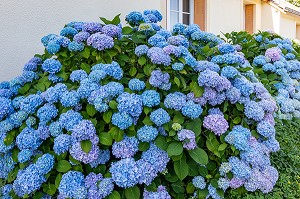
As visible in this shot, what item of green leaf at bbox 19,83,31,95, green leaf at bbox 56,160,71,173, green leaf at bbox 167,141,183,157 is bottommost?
green leaf at bbox 56,160,71,173

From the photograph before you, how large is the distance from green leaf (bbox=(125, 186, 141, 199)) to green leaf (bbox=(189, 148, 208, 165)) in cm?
43

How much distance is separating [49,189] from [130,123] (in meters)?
0.70

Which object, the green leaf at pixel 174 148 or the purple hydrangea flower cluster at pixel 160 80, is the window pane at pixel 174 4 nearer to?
the purple hydrangea flower cluster at pixel 160 80

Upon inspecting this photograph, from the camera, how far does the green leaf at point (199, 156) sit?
6.99 feet

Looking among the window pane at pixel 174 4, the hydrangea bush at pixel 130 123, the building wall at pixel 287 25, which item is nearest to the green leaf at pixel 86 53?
the hydrangea bush at pixel 130 123

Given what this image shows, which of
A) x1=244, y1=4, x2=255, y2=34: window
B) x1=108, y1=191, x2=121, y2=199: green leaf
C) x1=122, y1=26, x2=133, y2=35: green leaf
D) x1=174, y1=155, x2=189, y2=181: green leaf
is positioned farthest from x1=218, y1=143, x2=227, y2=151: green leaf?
x1=244, y1=4, x2=255, y2=34: window

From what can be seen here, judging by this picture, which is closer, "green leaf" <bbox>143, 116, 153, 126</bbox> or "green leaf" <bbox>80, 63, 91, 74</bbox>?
"green leaf" <bbox>143, 116, 153, 126</bbox>

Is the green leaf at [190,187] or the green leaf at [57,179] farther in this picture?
the green leaf at [190,187]

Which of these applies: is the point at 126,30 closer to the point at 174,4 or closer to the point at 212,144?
the point at 212,144

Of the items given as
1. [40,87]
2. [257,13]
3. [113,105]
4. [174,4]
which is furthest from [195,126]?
[257,13]

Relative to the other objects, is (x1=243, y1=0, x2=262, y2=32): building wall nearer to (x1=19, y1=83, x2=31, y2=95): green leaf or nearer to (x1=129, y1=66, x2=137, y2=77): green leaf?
(x1=129, y1=66, x2=137, y2=77): green leaf

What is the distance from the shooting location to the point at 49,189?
213cm

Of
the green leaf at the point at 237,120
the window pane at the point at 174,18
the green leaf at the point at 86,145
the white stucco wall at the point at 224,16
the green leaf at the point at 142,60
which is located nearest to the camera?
the green leaf at the point at 86,145

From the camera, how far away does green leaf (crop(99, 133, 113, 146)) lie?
6.73 feet
